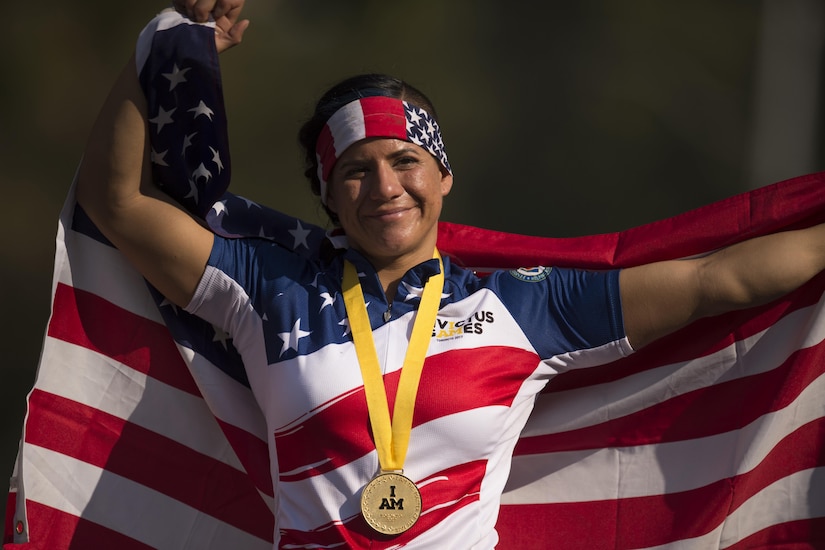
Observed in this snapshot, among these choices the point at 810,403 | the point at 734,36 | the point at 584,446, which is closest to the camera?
the point at 810,403

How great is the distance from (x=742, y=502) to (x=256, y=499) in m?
1.37

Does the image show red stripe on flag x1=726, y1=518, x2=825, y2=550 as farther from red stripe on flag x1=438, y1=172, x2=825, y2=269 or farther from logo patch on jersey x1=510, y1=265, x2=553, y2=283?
logo patch on jersey x1=510, y1=265, x2=553, y2=283

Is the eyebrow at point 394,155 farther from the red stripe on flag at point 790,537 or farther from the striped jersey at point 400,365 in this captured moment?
the red stripe on flag at point 790,537

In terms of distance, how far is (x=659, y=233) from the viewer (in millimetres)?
3191

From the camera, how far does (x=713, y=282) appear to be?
2.89 meters

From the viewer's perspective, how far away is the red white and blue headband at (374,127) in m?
2.97

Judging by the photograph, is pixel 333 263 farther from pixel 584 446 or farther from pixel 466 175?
pixel 466 175

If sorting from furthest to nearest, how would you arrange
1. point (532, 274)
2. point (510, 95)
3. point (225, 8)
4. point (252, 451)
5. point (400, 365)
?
point (510, 95), point (252, 451), point (532, 274), point (225, 8), point (400, 365)

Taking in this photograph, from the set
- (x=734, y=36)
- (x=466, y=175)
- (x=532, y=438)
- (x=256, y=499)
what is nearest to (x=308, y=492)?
(x=256, y=499)

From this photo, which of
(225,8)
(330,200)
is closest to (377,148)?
(330,200)

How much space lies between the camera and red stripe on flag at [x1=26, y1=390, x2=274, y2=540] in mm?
3168

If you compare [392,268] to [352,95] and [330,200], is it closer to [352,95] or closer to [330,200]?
[330,200]

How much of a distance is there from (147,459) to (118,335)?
364 millimetres

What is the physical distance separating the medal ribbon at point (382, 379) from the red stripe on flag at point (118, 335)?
601 mm
